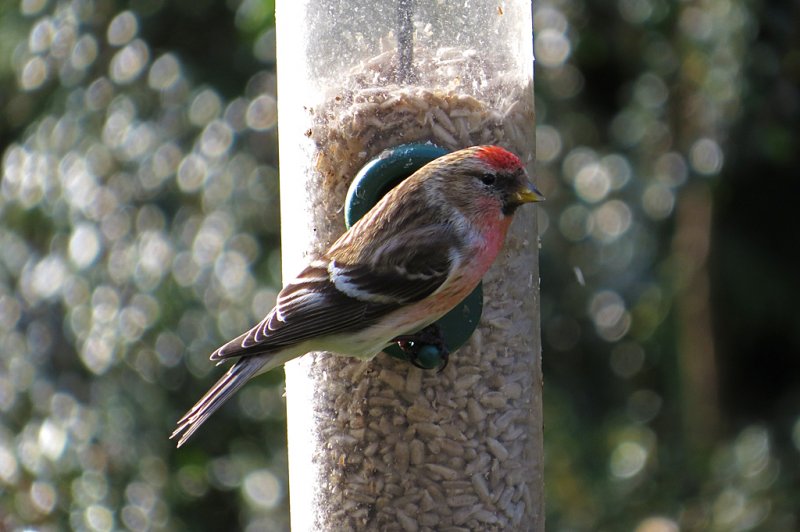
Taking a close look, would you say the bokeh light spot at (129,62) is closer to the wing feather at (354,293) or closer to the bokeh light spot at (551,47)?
the bokeh light spot at (551,47)

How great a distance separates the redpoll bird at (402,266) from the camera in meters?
3.55

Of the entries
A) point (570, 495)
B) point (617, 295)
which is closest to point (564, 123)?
point (617, 295)

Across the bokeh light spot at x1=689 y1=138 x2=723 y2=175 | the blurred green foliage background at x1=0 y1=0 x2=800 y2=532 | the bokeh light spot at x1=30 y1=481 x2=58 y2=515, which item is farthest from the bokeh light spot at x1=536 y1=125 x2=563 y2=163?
the bokeh light spot at x1=30 y1=481 x2=58 y2=515

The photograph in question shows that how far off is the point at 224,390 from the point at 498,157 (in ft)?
3.22

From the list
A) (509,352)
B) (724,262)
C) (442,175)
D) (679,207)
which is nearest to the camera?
(442,175)

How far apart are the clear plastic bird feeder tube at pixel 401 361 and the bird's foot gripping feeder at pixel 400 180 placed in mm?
48

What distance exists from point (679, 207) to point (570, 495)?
142 cm

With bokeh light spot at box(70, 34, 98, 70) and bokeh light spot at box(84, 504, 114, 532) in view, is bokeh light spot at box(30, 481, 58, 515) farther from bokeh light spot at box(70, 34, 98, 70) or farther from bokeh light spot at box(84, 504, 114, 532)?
bokeh light spot at box(70, 34, 98, 70)

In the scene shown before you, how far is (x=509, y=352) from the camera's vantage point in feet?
12.6

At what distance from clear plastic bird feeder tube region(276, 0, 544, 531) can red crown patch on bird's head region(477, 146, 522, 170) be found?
0.21 metres

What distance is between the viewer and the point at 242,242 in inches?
219

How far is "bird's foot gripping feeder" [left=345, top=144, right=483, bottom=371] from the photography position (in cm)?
369

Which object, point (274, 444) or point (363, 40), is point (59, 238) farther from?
point (363, 40)

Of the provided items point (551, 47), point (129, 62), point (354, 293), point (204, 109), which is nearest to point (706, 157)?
point (551, 47)
